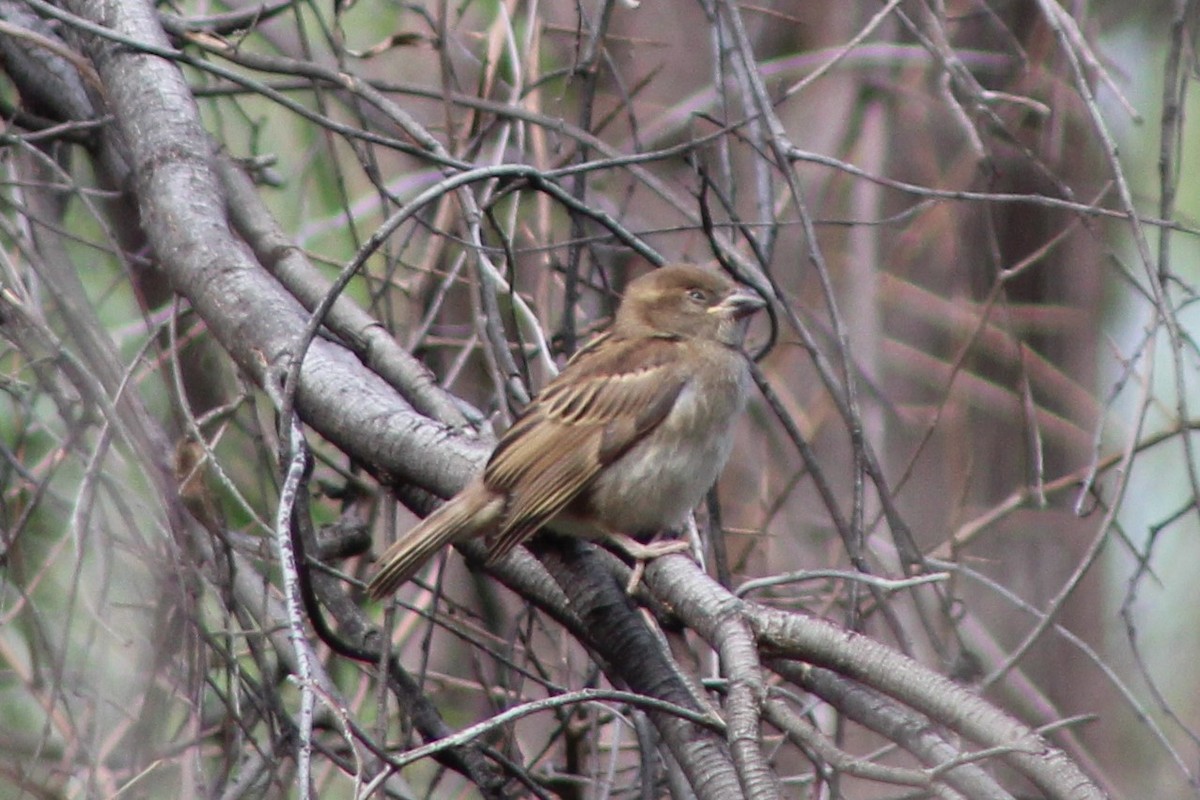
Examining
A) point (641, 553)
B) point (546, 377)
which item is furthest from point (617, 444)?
point (546, 377)

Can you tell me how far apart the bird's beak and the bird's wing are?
0.22 m

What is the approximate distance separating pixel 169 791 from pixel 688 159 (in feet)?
5.76

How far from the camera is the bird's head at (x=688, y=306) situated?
14.9 ft

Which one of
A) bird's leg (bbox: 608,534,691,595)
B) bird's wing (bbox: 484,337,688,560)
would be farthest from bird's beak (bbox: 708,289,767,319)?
bird's leg (bbox: 608,534,691,595)

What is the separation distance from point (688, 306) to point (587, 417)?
26.8 inches

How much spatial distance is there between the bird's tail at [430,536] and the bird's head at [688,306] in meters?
1.10

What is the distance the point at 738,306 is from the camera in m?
4.55

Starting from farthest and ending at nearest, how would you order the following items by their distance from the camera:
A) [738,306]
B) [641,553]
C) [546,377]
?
[546,377] → [738,306] → [641,553]

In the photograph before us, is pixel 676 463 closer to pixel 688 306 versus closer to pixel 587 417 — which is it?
pixel 587 417

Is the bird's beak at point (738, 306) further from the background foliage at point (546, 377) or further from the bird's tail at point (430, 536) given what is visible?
the bird's tail at point (430, 536)

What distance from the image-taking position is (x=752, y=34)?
6.85m

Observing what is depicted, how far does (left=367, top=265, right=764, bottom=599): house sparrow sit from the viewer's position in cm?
359

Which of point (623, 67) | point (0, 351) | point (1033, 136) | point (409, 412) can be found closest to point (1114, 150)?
point (409, 412)

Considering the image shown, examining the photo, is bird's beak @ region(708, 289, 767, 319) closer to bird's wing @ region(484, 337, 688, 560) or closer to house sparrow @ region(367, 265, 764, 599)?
house sparrow @ region(367, 265, 764, 599)
